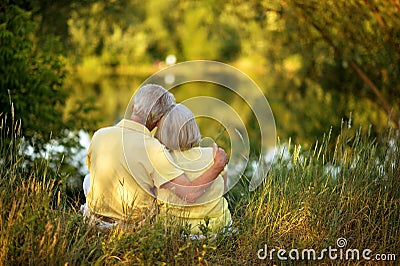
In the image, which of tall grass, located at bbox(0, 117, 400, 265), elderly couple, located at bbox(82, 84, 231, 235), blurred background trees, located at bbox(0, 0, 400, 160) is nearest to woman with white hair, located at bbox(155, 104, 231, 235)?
elderly couple, located at bbox(82, 84, 231, 235)

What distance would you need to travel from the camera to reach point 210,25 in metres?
10.8

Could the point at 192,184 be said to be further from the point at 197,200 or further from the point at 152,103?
the point at 152,103

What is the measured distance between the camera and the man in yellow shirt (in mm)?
3398

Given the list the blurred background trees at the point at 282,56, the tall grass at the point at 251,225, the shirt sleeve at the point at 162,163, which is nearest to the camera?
the tall grass at the point at 251,225

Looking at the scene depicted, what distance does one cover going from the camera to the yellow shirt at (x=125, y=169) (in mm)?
3402

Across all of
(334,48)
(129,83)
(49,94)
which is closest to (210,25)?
(334,48)

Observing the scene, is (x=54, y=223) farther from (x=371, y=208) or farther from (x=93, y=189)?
(x=371, y=208)

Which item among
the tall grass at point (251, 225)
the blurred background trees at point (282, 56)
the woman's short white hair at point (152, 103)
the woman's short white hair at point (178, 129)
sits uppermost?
the blurred background trees at point (282, 56)

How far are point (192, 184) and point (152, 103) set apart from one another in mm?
478

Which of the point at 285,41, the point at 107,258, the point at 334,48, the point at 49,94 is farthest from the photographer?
the point at 285,41

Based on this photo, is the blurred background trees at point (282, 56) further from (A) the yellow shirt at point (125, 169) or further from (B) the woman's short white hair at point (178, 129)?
(A) the yellow shirt at point (125, 169)

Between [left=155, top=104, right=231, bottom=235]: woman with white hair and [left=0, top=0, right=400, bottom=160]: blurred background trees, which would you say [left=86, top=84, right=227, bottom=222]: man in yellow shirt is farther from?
[left=0, top=0, right=400, bottom=160]: blurred background trees

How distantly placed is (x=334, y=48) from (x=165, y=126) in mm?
→ 4880

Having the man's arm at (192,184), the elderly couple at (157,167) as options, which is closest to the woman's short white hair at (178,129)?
the elderly couple at (157,167)
